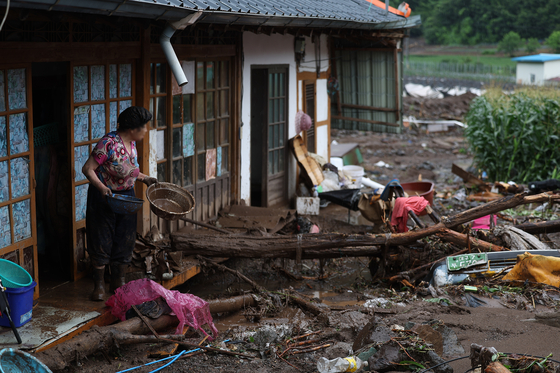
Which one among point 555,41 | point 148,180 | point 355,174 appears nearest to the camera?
point 148,180

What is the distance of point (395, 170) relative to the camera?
1661 cm

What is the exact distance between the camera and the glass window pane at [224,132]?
27.1 ft

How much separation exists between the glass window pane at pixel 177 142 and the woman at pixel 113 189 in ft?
6.60

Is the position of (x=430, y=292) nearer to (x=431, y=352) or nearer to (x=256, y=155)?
(x=431, y=352)

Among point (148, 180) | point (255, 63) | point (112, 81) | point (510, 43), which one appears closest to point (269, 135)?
point (255, 63)

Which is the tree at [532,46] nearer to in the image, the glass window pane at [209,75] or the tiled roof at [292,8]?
the tiled roof at [292,8]

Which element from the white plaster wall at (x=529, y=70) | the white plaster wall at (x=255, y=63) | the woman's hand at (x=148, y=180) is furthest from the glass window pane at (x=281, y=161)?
the white plaster wall at (x=529, y=70)

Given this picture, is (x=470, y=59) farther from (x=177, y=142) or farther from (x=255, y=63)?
(x=177, y=142)

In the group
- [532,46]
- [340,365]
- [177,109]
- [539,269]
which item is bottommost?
[340,365]

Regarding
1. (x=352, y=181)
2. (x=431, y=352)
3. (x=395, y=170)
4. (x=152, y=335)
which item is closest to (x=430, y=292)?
(x=431, y=352)

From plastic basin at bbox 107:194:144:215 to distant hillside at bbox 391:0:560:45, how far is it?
4657 cm

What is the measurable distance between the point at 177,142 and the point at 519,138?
9.15m

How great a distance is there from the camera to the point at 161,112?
6.89 m

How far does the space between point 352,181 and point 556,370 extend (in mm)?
7644
